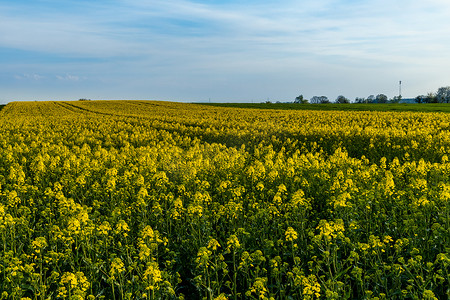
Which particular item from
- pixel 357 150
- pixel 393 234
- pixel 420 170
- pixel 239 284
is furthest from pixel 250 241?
pixel 357 150

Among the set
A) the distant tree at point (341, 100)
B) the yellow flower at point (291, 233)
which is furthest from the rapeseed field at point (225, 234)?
the distant tree at point (341, 100)

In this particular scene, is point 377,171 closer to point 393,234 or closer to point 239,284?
point 393,234

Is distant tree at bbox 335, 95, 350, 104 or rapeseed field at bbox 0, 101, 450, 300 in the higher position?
distant tree at bbox 335, 95, 350, 104

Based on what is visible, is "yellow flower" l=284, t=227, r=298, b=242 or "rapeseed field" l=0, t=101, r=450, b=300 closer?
"rapeseed field" l=0, t=101, r=450, b=300

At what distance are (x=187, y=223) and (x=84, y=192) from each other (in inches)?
159

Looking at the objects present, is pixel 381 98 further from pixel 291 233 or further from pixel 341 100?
pixel 291 233

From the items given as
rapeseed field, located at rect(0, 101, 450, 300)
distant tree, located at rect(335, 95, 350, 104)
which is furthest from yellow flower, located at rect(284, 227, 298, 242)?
distant tree, located at rect(335, 95, 350, 104)

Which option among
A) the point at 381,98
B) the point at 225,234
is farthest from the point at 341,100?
the point at 225,234

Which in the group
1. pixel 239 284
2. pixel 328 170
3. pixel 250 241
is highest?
pixel 328 170

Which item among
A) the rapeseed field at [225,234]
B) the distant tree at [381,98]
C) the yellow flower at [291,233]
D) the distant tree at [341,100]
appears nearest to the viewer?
the rapeseed field at [225,234]

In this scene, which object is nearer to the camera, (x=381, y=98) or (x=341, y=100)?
(x=341, y=100)

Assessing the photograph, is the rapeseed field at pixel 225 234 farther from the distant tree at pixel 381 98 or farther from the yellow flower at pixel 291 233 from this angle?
the distant tree at pixel 381 98

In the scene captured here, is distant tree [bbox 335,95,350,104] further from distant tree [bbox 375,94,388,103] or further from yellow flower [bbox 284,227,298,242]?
yellow flower [bbox 284,227,298,242]

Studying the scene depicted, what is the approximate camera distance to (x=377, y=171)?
10.2 m
